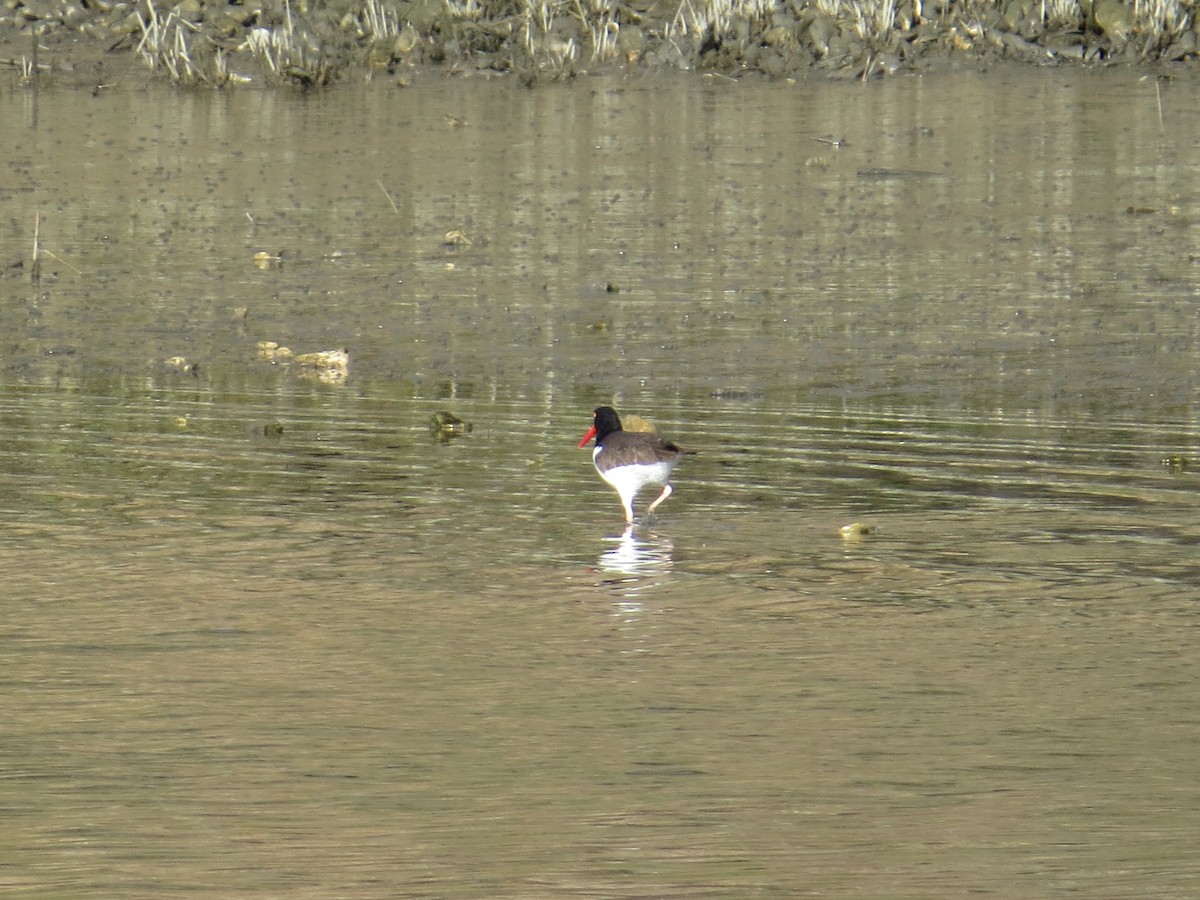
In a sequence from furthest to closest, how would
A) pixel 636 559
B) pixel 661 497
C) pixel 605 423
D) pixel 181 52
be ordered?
pixel 181 52
pixel 605 423
pixel 661 497
pixel 636 559

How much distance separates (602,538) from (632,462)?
0.29 m

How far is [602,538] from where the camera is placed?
7.80 meters

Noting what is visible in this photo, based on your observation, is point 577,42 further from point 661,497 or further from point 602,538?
point 602,538

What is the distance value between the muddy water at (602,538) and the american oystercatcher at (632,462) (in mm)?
161

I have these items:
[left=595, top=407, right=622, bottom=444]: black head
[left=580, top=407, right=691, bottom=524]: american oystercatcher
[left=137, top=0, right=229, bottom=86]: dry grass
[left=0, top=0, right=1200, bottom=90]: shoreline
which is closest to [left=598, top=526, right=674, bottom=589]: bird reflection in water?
[left=580, top=407, right=691, bottom=524]: american oystercatcher

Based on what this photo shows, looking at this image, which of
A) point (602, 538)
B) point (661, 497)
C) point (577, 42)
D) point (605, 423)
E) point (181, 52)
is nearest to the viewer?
point (602, 538)

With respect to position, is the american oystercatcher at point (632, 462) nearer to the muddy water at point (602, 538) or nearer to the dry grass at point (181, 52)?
the muddy water at point (602, 538)

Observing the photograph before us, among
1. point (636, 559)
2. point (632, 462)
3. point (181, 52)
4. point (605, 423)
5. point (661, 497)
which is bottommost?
point (636, 559)

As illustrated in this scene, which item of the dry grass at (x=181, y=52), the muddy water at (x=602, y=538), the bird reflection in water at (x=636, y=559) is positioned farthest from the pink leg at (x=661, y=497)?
the dry grass at (x=181, y=52)

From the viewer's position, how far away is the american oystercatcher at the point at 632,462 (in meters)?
7.88

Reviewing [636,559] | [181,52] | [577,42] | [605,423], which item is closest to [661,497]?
[605,423]

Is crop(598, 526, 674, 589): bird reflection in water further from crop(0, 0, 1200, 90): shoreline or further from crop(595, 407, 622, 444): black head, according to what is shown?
crop(0, 0, 1200, 90): shoreline

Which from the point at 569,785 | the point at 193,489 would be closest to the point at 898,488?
the point at 193,489

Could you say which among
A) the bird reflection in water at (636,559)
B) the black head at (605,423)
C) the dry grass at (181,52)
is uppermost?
the dry grass at (181,52)
